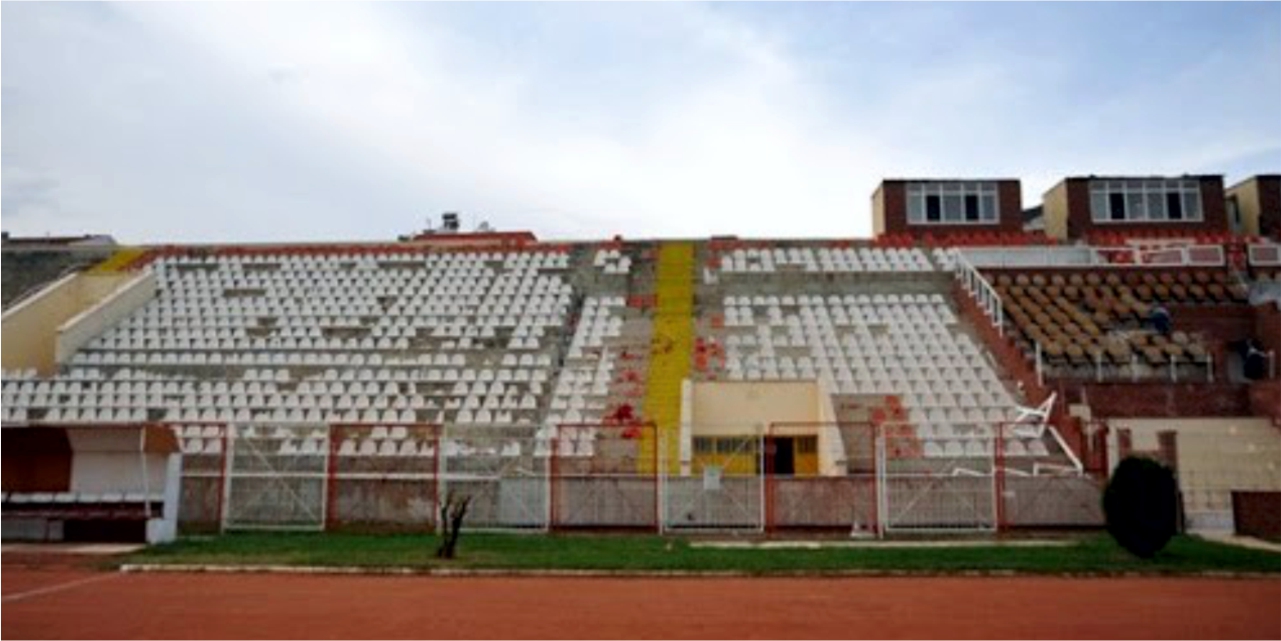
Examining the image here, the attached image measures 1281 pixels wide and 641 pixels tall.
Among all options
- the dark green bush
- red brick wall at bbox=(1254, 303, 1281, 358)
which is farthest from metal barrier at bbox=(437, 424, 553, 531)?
red brick wall at bbox=(1254, 303, 1281, 358)

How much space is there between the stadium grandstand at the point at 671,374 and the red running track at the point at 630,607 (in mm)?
7201

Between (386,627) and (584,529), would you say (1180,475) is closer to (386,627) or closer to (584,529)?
(584,529)

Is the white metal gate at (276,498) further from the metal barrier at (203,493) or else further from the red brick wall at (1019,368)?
the red brick wall at (1019,368)

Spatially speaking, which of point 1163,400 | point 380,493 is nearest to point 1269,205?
point 1163,400

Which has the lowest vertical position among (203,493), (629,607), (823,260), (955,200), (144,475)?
(629,607)

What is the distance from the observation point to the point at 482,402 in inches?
1171

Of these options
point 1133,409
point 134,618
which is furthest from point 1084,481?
point 134,618

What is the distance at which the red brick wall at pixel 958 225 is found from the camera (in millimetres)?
45000

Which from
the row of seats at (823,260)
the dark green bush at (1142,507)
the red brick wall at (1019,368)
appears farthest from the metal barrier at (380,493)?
the row of seats at (823,260)

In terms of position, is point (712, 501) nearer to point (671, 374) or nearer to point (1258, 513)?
point (671, 374)

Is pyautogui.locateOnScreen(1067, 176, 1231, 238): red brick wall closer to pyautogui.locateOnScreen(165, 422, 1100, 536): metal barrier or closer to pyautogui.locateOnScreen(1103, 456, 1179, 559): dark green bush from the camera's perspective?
pyautogui.locateOnScreen(165, 422, 1100, 536): metal barrier

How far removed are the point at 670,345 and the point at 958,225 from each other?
55.3ft

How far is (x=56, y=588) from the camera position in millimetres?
16328

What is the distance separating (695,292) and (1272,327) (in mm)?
16790
